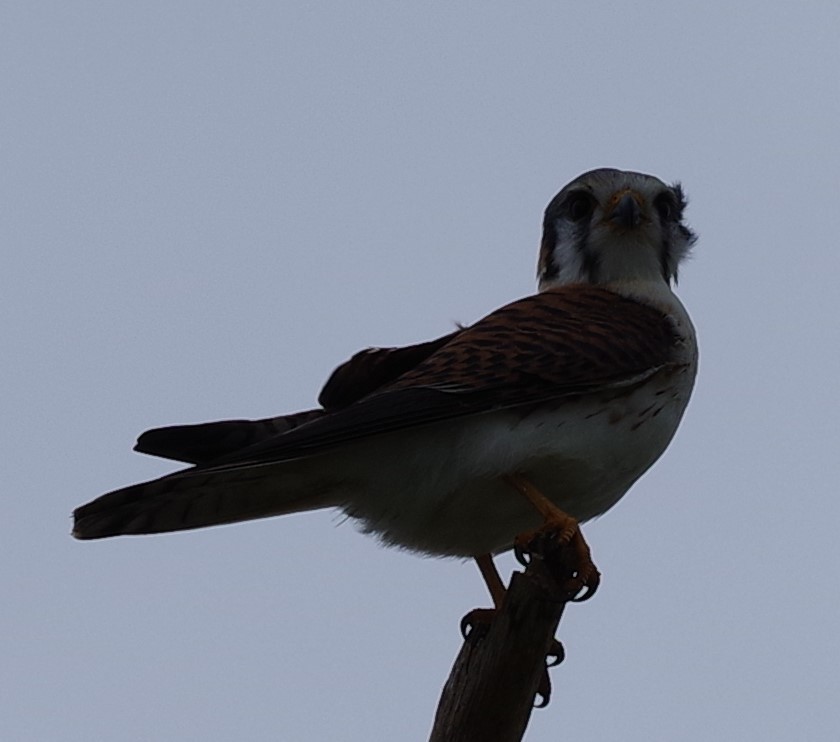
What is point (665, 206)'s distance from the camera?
609cm

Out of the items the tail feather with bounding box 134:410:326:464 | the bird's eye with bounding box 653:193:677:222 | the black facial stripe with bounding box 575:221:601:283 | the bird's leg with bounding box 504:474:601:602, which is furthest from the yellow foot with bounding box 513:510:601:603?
the bird's eye with bounding box 653:193:677:222

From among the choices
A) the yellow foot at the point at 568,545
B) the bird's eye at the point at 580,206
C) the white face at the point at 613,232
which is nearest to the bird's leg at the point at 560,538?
the yellow foot at the point at 568,545

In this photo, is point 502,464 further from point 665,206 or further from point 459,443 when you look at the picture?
point 665,206

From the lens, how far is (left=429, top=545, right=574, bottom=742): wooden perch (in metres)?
3.95

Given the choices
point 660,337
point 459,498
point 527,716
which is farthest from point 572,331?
point 527,716

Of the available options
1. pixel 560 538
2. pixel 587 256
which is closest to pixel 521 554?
pixel 560 538

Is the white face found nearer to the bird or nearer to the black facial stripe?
the black facial stripe

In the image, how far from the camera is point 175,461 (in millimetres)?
4777

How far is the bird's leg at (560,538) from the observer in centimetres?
414

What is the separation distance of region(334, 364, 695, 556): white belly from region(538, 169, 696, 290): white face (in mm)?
936

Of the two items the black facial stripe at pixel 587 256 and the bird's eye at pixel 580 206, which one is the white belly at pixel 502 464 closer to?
the black facial stripe at pixel 587 256

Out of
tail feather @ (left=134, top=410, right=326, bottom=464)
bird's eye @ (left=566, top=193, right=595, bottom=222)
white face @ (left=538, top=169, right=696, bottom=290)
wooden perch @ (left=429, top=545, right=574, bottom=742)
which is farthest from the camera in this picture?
bird's eye @ (left=566, top=193, right=595, bottom=222)

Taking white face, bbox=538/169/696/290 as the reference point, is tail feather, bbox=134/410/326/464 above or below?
below

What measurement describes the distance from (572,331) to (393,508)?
82cm
